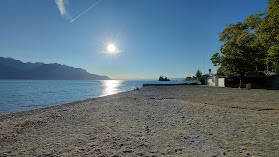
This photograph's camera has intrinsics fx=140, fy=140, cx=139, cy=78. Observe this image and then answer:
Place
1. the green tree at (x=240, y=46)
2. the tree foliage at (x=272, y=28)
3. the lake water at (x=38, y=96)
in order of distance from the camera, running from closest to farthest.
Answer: the tree foliage at (x=272, y=28) → the green tree at (x=240, y=46) → the lake water at (x=38, y=96)

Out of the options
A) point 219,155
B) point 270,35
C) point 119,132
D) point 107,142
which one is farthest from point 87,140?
point 270,35

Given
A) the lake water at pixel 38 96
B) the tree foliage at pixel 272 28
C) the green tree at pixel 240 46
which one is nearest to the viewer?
the tree foliage at pixel 272 28

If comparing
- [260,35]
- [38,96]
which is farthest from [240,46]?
[38,96]

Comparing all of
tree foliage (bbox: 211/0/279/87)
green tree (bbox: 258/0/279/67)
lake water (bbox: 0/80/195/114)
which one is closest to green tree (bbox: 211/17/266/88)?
tree foliage (bbox: 211/0/279/87)

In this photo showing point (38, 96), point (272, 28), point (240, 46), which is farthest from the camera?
point (38, 96)

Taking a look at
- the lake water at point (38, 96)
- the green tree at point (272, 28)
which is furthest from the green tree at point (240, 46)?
the lake water at point (38, 96)

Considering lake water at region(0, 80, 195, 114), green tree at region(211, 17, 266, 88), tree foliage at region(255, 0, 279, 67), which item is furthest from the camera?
lake water at region(0, 80, 195, 114)

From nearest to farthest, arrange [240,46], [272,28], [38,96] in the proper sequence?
[272,28], [240,46], [38,96]

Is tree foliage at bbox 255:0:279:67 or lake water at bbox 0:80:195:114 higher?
tree foliage at bbox 255:0:279:67

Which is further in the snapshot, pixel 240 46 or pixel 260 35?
pixel 240 46

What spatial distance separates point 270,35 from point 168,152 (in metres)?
11.8

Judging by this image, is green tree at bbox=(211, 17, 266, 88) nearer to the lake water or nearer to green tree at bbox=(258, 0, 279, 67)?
green tree at bbox=(258, 0, 279, 67)

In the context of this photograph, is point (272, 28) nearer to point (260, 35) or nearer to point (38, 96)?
point (260, 35)

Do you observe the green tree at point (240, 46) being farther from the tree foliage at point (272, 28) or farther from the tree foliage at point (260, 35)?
the tree foliage at point (272, 28)
